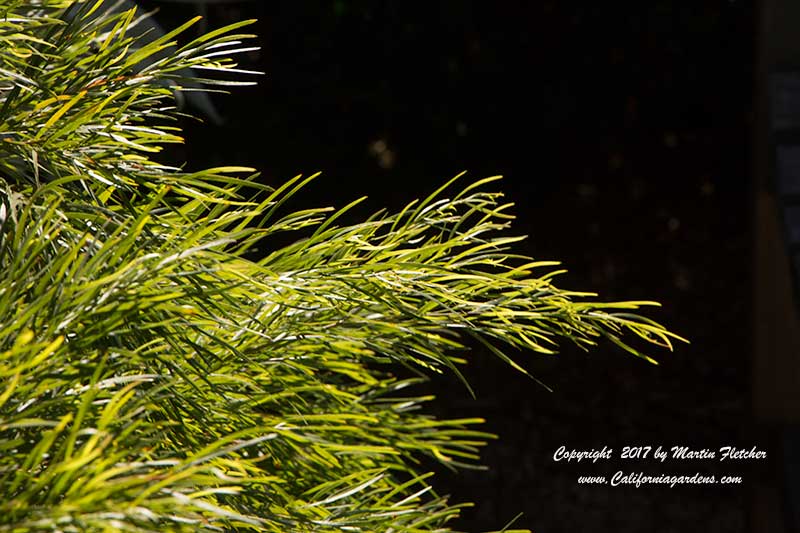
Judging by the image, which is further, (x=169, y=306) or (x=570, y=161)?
(x=570, y=161)

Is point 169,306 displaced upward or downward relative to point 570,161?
upward

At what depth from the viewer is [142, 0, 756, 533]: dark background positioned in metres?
2.67

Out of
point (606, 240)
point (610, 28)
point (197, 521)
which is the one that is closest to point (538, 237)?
point (606, 240)

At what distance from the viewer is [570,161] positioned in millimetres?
2854

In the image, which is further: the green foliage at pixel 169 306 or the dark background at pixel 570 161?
the dark background at pixel 570 161

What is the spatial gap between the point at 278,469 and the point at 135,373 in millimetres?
173

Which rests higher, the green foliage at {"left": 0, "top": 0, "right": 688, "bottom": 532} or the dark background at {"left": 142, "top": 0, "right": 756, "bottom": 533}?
the green foliage at {"left": 0, "top": 0, "right": 688, "bottom": 532}

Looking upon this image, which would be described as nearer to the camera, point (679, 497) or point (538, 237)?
point (679, 497)

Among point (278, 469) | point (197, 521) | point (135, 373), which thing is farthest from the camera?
point (278, 469)

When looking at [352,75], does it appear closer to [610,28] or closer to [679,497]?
[610,28]

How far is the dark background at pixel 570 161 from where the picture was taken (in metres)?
2.67

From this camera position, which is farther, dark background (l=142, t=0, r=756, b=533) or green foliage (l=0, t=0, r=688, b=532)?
dark background (l=142, t=0, r=756, b=533)

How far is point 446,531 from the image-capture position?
58cm

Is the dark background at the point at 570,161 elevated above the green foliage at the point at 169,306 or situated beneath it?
situated beneath
